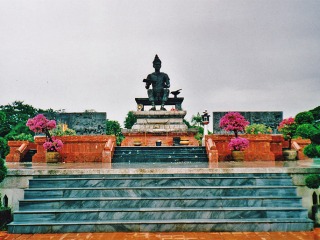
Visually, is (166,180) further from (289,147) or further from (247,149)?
(289,147)

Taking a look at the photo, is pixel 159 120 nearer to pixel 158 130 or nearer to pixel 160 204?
pixel 158 130

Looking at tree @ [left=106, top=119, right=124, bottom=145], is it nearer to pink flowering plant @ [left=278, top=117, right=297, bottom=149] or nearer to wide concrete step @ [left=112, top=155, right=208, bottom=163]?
wide concrete step @ [left=112, top=155, right=208, bottom=163]

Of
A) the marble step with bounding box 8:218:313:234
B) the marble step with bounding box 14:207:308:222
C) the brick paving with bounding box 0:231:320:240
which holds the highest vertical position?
the marble step with bounding box 14:207:308:222

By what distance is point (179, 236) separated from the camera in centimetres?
571

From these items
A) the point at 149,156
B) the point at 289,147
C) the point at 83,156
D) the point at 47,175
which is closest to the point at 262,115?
the point at 289,147

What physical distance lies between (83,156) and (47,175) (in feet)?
13.5

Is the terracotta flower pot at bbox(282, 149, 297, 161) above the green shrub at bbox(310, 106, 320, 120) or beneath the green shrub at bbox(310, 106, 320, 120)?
beneath

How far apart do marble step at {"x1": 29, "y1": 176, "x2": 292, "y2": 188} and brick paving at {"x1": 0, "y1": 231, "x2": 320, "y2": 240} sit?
53.7 inches

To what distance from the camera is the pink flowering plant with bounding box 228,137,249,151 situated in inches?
429

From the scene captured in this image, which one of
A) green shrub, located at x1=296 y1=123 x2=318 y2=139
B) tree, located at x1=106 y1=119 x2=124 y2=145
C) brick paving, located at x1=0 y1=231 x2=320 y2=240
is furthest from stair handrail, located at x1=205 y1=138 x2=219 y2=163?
tree, located at x1=106 y1=119 x2=124 y2=145

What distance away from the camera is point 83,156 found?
1138 cm

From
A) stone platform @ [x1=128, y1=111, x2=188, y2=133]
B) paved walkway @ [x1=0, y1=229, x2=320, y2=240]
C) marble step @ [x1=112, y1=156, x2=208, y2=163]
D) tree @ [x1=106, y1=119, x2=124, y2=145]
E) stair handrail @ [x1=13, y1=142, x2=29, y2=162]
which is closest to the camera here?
paved walkway @ [x1=0, y1=229, x2=320, y2=240]

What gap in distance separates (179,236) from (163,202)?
1.00 m

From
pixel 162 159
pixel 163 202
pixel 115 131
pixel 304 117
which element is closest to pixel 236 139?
pixel 162 159
